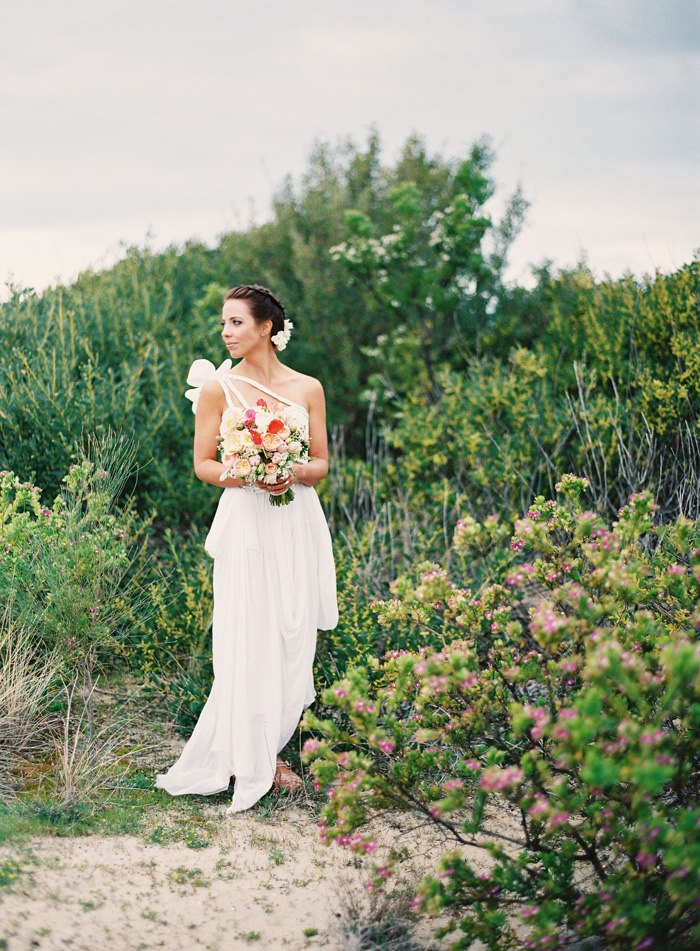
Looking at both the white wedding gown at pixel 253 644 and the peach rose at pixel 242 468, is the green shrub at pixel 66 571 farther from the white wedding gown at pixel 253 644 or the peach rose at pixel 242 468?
the peach rose at pixel 242 468

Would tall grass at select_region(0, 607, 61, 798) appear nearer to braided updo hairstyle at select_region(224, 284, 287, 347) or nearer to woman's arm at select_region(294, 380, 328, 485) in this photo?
woman's arm at select_region(294, 380, 328, 485)

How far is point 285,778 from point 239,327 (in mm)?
2356

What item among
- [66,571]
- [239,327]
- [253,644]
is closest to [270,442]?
[239,327]

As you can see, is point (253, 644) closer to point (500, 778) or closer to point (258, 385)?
point (258, 385)

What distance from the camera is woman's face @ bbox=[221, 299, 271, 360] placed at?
4.36m

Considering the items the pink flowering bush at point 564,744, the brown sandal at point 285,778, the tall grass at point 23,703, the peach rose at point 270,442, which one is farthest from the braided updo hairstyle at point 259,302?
the brown sandal at point 285,778

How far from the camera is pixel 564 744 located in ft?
8.09

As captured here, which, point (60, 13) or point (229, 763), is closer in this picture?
point (229, 763)

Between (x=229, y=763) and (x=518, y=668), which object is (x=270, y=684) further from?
(x=518, y=668)

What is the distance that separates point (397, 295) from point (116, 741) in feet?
20.5

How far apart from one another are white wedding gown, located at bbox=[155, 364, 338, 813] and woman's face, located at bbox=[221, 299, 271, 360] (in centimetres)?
18

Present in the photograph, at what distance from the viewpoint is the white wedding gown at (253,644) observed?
4277 mm

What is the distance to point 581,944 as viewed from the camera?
10.2ft

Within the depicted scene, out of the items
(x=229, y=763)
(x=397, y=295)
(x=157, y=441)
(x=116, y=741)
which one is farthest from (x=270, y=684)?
(x=397, y=295)
